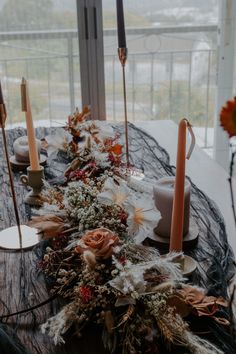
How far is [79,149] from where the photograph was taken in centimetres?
137

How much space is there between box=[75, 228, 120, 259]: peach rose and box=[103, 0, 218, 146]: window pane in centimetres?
224

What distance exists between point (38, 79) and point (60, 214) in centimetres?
223

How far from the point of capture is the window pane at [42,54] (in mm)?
2734

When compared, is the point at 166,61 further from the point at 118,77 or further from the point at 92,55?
the point at 92,55

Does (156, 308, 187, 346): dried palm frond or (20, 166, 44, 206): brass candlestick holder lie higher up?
(20, 166, 44, 206): brass candlestick holder

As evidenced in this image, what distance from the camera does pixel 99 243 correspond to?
2.45 feet

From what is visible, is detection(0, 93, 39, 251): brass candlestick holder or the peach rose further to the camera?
detection(0, 93, 39, 251): brass candlestick holder

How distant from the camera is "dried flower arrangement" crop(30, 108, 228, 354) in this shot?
666 mm

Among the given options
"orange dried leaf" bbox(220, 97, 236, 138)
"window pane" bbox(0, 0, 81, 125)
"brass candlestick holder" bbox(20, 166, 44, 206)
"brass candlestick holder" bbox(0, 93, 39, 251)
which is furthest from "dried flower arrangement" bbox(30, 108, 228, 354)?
"window pane" bbox(0, 0, 81, 125)

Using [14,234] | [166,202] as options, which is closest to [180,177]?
[166,202]

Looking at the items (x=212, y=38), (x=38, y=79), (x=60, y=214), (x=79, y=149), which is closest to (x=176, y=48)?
(x=212, y=38)

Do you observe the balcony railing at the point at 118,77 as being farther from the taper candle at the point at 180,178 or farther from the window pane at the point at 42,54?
the taper candle at the point at 180,178

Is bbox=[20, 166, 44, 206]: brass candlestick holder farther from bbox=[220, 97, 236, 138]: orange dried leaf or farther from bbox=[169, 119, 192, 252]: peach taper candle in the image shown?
bbox=[220, 97, 236, 138]: orange dried leaf

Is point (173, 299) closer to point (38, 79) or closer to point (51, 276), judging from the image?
point (51, 276)
